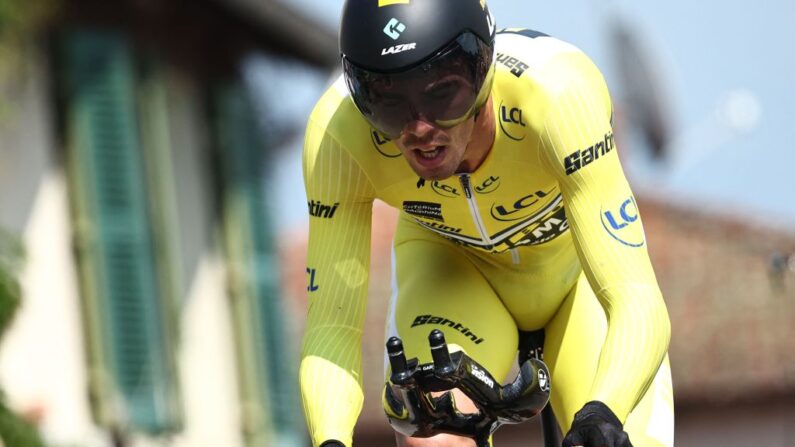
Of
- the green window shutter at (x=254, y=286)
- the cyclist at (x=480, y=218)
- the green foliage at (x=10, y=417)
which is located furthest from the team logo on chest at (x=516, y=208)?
the green window shutter at (x=254, y=286)

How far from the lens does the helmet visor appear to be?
571cm

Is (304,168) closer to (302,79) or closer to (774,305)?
(302,79)

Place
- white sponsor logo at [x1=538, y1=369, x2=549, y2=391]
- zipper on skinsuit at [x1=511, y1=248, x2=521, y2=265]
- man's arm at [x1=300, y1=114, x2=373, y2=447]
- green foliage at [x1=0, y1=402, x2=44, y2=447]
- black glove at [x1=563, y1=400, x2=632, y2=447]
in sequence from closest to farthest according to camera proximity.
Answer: black glove at [x1=563, y1=400, x2=632, y2=447], white sponsor logo at [x1=538, y1=369, x2=549, y2=391], man's arm at [x1=300, y1=114, x2=373, y2=447], zipper on skinsuit at [x1=511, y1=248, x2=521, y2=265], green foliage at [x1=0, y1=402, x2=44, y2=447]

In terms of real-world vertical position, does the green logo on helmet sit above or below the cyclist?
above

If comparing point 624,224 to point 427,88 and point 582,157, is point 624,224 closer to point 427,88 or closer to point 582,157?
point 582,157

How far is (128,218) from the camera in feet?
51.5

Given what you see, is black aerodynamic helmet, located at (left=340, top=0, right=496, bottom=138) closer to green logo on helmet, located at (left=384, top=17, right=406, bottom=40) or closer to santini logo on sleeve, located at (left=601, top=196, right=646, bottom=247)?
green logo on helmet, located at (left=384, top=17, right=406, bottom=40)

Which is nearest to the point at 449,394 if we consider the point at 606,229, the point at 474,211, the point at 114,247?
the point at 606,229

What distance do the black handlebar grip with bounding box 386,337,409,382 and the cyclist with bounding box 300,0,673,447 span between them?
1.72 feet

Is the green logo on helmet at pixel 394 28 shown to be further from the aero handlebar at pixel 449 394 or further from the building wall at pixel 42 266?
the building wall at pixel 42 266

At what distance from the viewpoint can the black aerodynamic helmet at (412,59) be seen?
5.68 meters

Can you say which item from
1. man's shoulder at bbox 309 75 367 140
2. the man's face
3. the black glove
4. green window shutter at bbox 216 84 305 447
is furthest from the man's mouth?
green window shutter at bbox 216 84 305 447

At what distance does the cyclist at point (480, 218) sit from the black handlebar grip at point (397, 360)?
0.53 metres

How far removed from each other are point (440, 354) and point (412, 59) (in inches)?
37.0
